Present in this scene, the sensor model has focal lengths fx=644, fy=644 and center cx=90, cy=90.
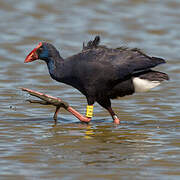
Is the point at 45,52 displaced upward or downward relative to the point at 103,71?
upward

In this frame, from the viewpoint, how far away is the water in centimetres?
669

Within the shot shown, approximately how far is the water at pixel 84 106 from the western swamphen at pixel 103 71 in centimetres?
52

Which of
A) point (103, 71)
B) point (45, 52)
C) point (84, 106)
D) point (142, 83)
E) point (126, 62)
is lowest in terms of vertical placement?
point (84, 106)

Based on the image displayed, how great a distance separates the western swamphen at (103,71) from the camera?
870 cm

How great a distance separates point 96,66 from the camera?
Answer: 8695mm

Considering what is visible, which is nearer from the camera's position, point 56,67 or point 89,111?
point 56,67

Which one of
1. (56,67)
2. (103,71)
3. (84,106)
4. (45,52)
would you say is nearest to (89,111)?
(103,71)

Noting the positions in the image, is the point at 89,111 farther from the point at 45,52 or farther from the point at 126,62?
the point at 45,52

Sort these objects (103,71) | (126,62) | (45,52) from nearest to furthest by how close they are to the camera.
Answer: (103,71)
(126,62)
(45,52)

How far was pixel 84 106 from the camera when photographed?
34.3 feet

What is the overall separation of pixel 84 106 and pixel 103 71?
1.84 metres

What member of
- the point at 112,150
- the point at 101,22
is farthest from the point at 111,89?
the point at 101,22

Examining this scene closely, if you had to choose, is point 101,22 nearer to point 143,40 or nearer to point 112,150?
point 143,40

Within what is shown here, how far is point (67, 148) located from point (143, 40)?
889 cm
